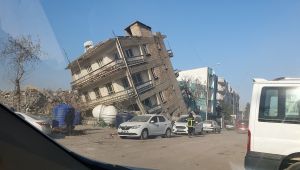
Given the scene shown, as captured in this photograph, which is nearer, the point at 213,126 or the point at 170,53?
the point at 170,53

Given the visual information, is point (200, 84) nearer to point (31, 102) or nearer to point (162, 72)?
point (162, 72)

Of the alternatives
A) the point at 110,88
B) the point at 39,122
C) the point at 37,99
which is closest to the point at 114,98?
the point at 110,88

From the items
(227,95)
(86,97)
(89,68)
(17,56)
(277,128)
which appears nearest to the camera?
(17,56)

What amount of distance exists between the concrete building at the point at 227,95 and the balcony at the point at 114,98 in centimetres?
55

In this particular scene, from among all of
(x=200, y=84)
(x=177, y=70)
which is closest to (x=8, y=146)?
(x=177, y=70)

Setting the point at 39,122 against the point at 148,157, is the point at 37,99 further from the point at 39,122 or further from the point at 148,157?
the point at 148,157

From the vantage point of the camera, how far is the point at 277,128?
398 cm

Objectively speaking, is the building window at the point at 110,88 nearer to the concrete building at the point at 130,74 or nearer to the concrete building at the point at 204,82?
the concrete building at the point at 130,74

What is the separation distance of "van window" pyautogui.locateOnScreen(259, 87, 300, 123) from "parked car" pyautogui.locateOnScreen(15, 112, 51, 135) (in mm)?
2280

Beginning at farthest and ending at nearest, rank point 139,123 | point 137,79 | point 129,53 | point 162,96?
1. point 139,123
2. point 162,96
3. point 137,79
4. point 129,53

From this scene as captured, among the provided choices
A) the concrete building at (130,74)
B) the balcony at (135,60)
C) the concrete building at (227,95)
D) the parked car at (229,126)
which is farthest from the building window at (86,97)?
the parked car at (229,126)

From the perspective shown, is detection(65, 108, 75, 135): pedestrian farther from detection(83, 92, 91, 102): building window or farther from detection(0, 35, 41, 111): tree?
detection(0, 35, 41, 111): tree

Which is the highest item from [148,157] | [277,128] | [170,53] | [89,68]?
[170,53]

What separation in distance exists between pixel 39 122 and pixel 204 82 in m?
1.48
